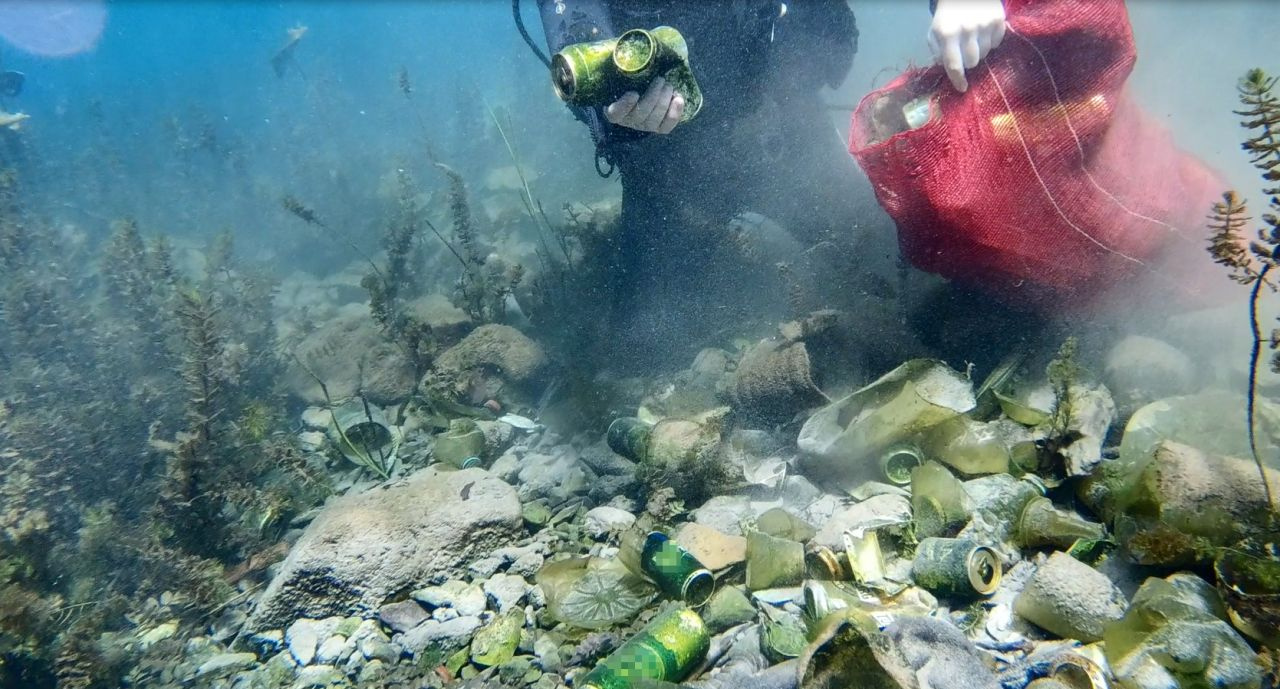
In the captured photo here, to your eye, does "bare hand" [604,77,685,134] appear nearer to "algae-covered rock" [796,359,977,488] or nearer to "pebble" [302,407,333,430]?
"algae-covered rock" [796,359,977,488]

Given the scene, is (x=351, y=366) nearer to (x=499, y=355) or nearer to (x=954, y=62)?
(x=499, y=355)

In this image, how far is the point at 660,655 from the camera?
2012 mm

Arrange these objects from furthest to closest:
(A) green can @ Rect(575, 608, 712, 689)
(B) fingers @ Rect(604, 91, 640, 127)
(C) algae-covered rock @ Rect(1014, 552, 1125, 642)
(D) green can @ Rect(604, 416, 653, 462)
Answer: (D) green can @ Rect(604, 416, 653, 462)
(B) fingers @ Rect(604, 91, 640, 127)
(A) green can @ Rect(575, 608, 712, 689)
(C) algae-covered rock @ Rect(1014, 552, 1125, 642)

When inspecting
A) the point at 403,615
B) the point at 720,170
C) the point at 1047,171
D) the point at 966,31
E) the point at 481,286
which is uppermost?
the point at 966,31

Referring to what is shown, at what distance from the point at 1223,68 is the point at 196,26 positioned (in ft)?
591

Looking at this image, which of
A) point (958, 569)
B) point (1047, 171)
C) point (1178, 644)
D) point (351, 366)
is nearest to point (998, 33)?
point (1047, 171)

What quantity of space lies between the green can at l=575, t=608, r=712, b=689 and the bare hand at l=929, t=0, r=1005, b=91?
3.00m

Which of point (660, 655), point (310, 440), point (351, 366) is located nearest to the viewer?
point (660, 655)

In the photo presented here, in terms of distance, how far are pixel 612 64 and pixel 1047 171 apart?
7.73 feet

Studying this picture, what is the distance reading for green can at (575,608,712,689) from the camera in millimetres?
1984

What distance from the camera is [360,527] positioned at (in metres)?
3.06

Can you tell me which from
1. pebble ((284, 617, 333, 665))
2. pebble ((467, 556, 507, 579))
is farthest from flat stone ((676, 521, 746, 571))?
pebble ((284, 617, 333, 665))

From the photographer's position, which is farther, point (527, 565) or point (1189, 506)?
point (527, 565)

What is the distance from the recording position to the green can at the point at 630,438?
3691mm
